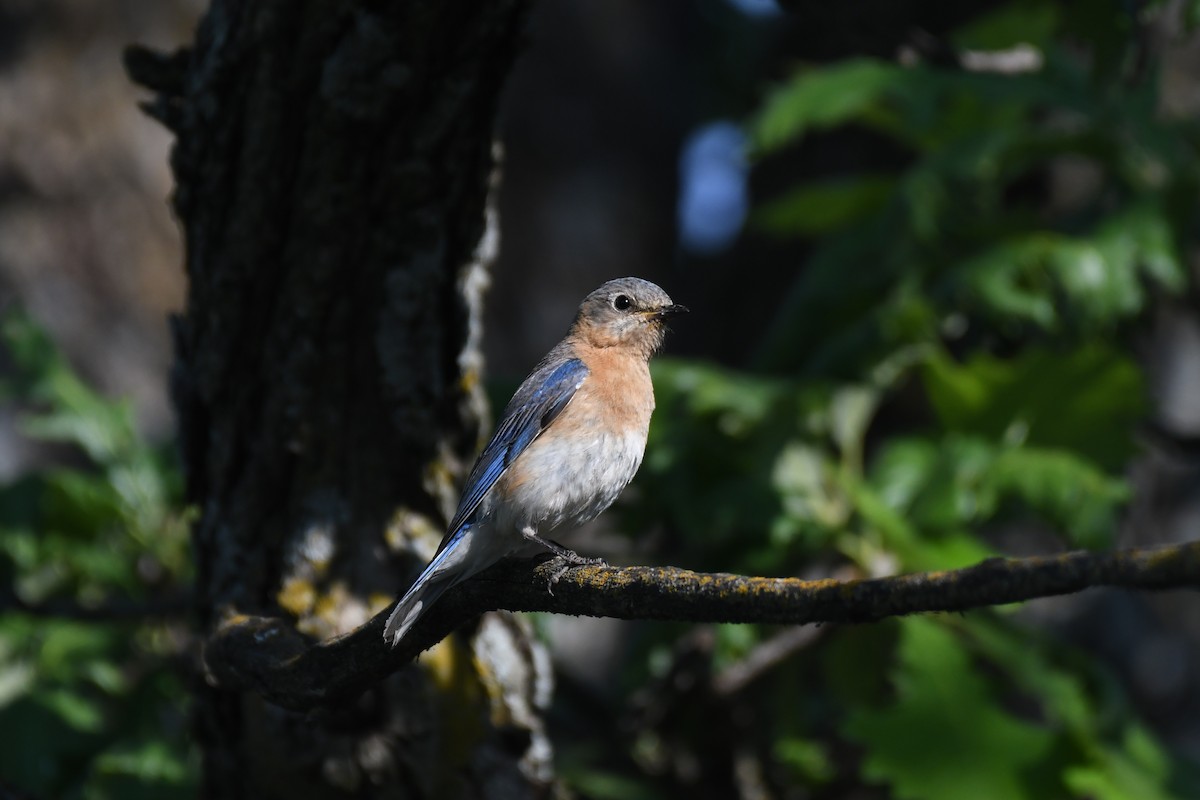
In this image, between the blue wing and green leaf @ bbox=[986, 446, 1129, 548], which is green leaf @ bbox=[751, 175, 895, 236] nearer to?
green leaf @ bbox=[986, 446, 1129, 548]

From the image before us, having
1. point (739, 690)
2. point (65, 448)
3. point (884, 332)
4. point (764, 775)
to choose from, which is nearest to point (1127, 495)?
point (884, 332)

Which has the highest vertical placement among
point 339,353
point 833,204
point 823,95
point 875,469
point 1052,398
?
point 339,353

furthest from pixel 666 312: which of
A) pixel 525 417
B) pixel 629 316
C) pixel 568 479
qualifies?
pixel 568 479

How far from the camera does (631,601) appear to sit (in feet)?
7.81

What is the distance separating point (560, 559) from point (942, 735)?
1.76 metres

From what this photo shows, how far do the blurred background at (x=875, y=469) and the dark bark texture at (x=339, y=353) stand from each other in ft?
1.34

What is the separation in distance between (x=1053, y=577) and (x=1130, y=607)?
5.01 meters

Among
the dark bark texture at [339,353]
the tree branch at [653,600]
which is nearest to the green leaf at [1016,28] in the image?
the dark bark texture at [339,353]

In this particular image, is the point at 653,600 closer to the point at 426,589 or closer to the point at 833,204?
the point at 426,589

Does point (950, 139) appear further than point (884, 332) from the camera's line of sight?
Yes

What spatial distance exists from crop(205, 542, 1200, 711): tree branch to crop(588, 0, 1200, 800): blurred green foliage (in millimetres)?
1536

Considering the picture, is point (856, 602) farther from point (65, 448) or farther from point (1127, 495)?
point (65, 448)

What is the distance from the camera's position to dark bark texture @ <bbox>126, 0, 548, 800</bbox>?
116 inches

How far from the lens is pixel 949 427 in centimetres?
456
